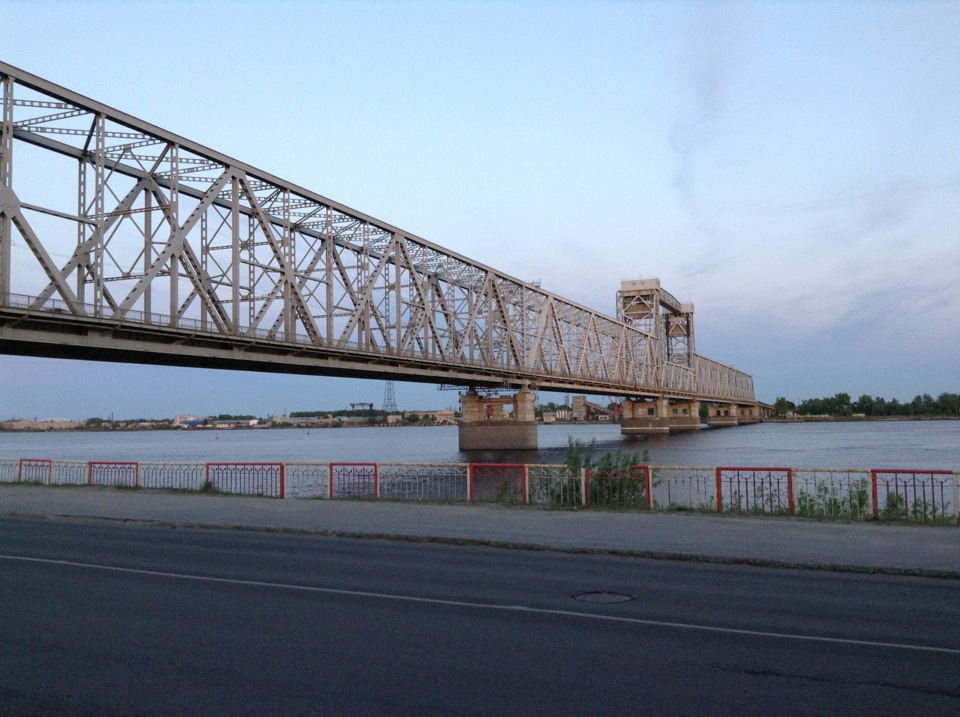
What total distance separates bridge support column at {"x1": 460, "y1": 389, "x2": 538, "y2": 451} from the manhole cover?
250 feet

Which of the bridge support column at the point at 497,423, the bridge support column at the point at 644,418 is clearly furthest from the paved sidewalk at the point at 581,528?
the bridge support column at the point at 644,418

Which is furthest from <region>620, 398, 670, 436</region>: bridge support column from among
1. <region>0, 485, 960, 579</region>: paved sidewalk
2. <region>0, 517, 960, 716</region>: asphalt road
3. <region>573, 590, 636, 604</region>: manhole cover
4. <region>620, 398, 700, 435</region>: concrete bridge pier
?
<region>573, 590, 636, 604</region>: manhole cover

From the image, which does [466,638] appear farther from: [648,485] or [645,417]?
[645,417]

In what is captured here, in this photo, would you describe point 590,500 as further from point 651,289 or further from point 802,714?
point 651,289

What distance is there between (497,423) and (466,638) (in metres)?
80.4

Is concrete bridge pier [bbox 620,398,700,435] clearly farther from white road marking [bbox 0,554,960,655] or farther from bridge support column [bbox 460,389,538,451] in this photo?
white road marking [bbox 0,554,960,655]

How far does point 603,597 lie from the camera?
11.0 m

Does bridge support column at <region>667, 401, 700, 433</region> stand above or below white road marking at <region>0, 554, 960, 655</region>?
above

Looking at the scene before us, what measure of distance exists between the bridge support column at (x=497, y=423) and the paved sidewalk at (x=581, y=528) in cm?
6227

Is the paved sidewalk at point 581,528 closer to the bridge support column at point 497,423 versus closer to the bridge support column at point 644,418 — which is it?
the bridge support column at point 497,423

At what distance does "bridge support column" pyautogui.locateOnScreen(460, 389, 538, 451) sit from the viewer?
288ft

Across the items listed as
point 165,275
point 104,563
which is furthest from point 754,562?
point 165,275

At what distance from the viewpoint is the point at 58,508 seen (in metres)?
23.9

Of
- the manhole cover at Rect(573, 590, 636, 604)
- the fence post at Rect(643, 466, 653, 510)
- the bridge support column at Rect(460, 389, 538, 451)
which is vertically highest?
the bridge support column at Rect(460, 389, 538, 451)
